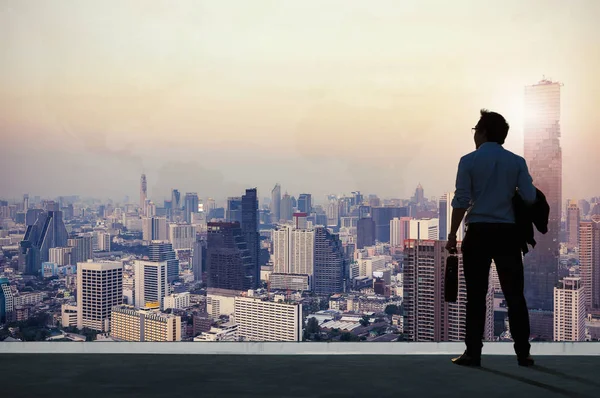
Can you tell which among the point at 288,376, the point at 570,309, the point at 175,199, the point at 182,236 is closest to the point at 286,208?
the point at 182,236

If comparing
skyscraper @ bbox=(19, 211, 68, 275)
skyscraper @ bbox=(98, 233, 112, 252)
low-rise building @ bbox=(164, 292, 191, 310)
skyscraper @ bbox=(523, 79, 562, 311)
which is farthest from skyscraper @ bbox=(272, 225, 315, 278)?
skyscraper @ bbox=(523, 79, 562, 311)

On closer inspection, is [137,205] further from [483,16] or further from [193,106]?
[193,106]

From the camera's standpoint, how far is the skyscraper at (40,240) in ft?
42.2

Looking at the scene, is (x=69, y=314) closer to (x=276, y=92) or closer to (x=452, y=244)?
(x=452, y=244)

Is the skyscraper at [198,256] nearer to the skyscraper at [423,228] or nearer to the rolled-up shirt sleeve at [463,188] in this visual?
the skyscraper at [423,228]

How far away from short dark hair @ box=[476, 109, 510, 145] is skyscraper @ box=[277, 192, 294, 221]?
11.7 m

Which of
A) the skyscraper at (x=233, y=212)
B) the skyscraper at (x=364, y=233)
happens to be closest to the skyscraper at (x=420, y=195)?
the skyscraper at (x=364, y=233)

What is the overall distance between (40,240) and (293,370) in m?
11.7

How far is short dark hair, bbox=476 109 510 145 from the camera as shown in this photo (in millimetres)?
2803

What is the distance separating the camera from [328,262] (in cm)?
1379

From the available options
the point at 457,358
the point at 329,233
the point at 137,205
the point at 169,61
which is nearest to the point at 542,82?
the point at 329,233

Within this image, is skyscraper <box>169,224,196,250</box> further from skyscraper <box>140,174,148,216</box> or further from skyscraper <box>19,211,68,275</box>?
skyscraper <box>19,211,68,275</box>

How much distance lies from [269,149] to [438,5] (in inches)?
338

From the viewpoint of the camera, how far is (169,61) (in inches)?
1252
